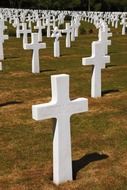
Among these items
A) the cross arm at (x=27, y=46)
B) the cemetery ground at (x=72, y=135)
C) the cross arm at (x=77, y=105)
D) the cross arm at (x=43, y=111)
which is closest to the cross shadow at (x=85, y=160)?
the cemetery ground at (x=72, y=135)

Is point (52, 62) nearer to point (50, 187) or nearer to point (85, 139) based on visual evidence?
point (85, 139)

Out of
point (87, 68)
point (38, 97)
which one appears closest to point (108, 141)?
point (38, 97)

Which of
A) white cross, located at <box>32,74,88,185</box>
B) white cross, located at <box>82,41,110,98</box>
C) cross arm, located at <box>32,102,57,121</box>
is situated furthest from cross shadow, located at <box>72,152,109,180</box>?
white cross, located at <box>82,41,110,98</box>

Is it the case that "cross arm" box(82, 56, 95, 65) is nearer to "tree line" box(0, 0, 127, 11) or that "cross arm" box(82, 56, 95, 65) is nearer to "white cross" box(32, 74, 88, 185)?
"white cross" box(32, 74, 88, 185)

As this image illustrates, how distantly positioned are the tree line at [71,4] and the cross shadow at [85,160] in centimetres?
6295

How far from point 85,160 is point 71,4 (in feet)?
216

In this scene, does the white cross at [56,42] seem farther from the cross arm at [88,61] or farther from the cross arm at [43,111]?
the cross arm at [43,111]

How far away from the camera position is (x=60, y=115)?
550 cm

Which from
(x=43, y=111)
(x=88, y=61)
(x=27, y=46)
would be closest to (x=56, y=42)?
(x=27, y=46)

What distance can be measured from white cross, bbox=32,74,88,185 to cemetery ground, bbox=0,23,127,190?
0.24m

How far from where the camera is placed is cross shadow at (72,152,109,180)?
618 cm

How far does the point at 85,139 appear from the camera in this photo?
7.42 m

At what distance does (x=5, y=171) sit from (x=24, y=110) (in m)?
3.22

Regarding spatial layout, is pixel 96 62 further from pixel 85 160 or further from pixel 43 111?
pixel 43 111
